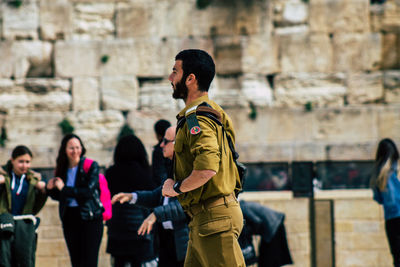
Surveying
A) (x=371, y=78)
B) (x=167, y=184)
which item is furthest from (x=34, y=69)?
(x=167, y=184)

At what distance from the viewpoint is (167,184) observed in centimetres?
386

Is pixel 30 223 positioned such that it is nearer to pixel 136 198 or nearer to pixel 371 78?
pixel 136 198

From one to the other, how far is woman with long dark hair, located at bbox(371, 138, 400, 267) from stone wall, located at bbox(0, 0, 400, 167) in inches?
206

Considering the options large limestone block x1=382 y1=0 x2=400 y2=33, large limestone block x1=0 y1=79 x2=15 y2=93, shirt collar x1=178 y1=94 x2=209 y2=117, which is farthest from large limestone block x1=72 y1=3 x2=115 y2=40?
shirt collar x1=178 y1=94 x2=209 y2=117

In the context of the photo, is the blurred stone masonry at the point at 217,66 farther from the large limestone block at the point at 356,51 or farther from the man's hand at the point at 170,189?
the man's hand at the point at 170,189

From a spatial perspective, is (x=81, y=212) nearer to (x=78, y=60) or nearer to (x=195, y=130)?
(x=195, y=130)

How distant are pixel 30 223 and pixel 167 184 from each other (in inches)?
114

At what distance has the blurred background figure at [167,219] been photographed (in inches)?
194

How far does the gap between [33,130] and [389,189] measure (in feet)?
23.7

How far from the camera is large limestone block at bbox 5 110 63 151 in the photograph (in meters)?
12.5

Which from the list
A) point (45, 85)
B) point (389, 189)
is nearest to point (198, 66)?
point (389, 189)

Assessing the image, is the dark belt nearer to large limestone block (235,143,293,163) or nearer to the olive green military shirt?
Result: the olive green military shirt

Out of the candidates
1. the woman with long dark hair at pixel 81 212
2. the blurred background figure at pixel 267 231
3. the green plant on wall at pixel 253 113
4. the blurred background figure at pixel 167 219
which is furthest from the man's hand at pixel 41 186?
the green plant on wall at pixel 253 113

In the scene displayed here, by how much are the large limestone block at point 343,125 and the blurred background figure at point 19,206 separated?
7048 millimetres
